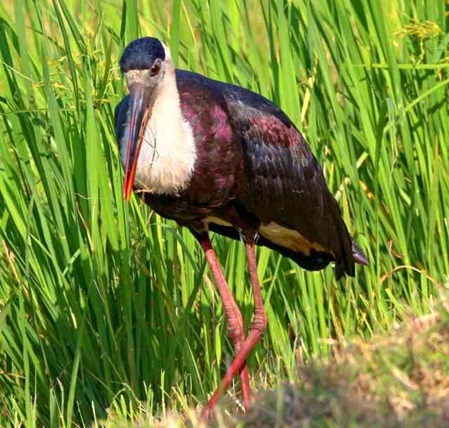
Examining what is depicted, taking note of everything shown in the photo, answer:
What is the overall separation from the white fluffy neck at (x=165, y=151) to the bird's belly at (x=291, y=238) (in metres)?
0.60

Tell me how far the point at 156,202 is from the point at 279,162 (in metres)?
0.55

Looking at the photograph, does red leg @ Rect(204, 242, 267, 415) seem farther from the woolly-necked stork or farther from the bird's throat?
the bird's throat

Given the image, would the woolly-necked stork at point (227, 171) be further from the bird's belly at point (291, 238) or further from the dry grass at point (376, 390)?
the dry grass at point (376, 390)

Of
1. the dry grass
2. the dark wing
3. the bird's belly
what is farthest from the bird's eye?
the dry grass

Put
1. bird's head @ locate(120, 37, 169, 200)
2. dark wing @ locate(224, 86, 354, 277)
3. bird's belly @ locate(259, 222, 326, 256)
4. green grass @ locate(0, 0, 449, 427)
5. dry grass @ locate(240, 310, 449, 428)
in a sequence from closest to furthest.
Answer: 1. dry grass @ locate(240, 310, 449, 428)
2. bird's head @ locate(120, 37, 169, 200)
3. green grass @ locate(0, 0, 449, 427)
4. dark wing @ locate(224, 86, 354, 277)
5. bird's belly @ locate(259, 222, 326, 256)

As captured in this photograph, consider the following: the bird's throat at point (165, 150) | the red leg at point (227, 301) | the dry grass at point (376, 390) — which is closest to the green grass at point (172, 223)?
the red leg at point (227, 301)

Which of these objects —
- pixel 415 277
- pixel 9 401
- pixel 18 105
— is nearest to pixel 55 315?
pixel 9 401

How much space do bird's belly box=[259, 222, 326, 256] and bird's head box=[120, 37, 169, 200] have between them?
772mm

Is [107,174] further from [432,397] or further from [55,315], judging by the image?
[432,397]

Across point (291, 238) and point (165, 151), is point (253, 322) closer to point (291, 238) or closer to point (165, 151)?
point (291, 238)

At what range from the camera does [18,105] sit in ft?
16.2

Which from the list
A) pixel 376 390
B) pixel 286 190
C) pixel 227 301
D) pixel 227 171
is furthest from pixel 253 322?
pixel 376 390

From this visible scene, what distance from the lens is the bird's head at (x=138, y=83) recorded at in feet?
15.2

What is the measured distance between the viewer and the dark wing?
5.01m
